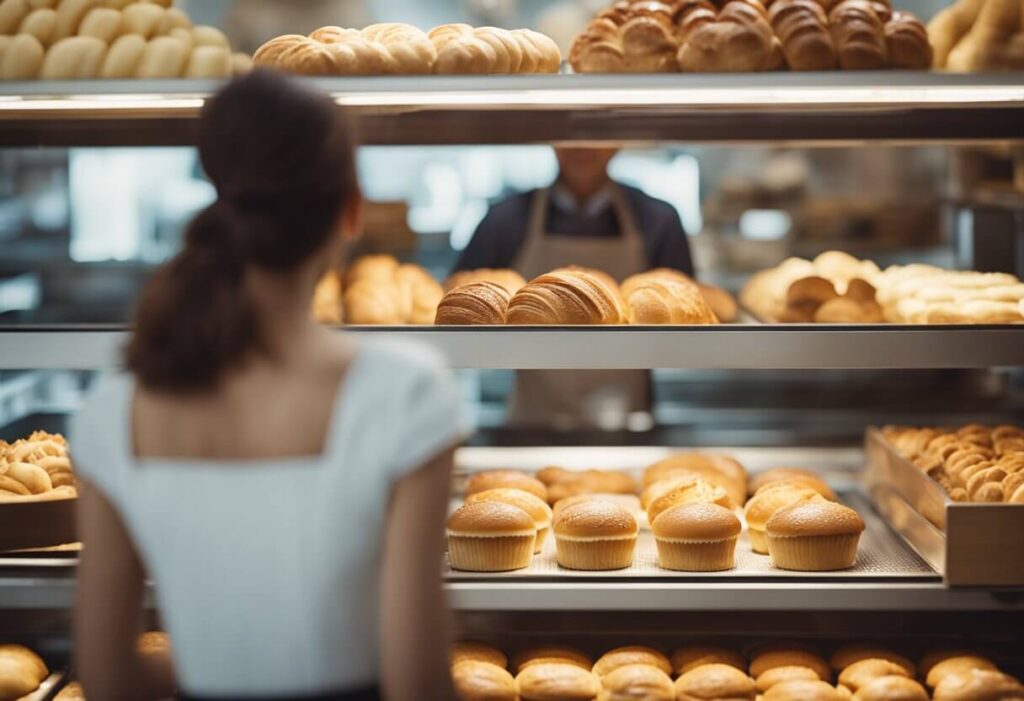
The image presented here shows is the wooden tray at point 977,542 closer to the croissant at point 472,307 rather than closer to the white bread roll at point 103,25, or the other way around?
the croissant at point 472,307

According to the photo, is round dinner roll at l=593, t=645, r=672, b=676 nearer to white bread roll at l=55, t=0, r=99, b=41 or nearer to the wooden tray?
the wooden tray

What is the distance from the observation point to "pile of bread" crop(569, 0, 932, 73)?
86.3 inches

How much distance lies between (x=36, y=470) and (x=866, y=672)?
1.73 m

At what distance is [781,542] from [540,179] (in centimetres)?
394

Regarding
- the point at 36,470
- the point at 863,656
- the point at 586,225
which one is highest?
the point at 586,225

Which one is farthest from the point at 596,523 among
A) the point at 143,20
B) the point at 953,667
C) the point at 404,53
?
the point at 143,20

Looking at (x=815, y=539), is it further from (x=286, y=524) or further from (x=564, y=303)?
(x=286, y=524)

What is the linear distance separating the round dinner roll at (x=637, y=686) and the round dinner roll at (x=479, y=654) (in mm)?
260

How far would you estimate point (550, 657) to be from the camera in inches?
94.4

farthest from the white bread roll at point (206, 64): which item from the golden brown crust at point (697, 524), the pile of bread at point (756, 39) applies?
the golden brown crust at point (697, 524)

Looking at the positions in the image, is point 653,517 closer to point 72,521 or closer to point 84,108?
point 72,521

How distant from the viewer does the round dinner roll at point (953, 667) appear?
89.7 inches

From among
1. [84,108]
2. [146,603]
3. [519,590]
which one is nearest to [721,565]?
[519,590]

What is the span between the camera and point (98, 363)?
2182mm
